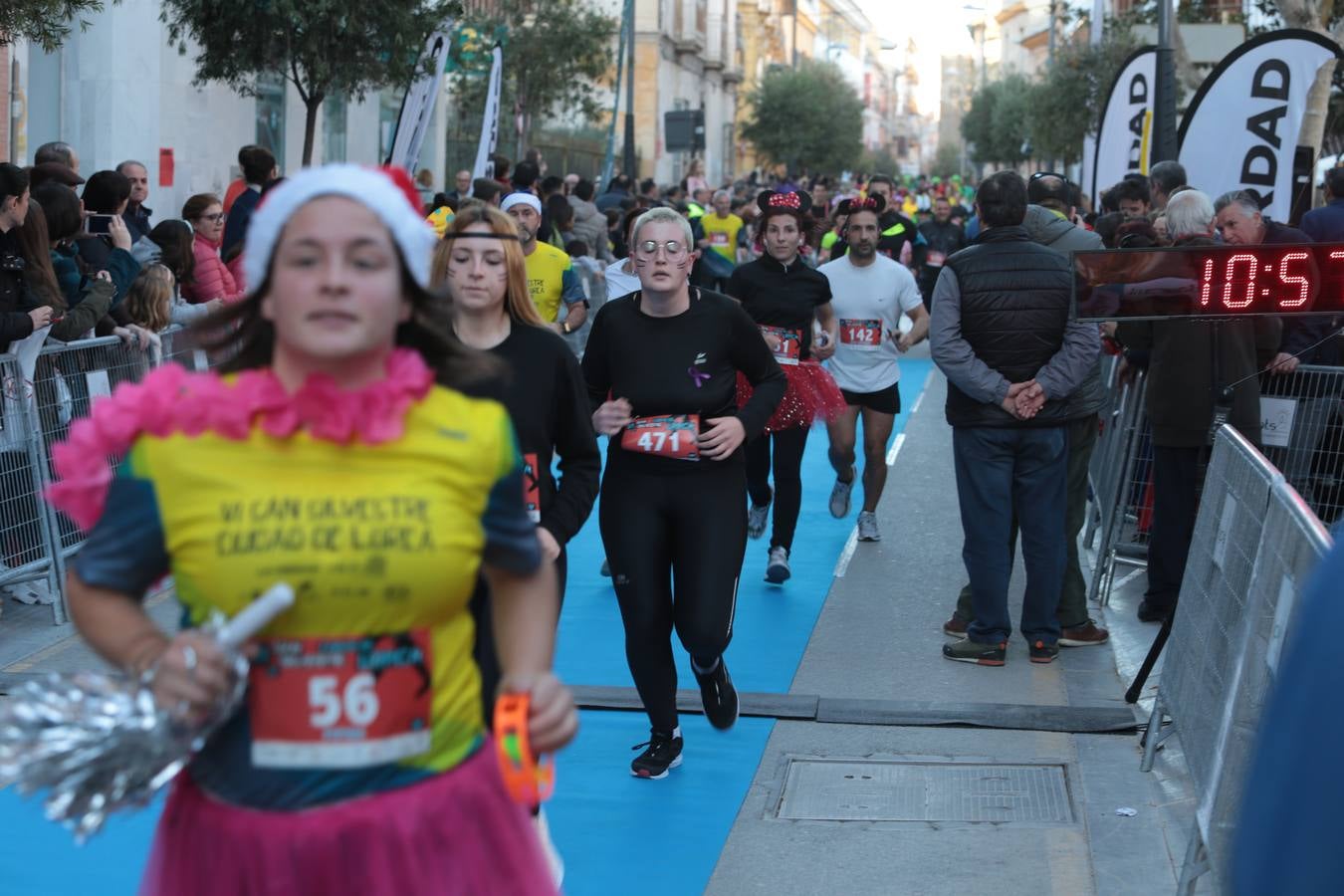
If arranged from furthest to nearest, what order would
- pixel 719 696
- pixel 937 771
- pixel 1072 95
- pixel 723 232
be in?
pixel 1072 95
pixel 723 232
pixel 937 771
pixel 719 696

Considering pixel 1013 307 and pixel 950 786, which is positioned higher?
pixel 1013 307

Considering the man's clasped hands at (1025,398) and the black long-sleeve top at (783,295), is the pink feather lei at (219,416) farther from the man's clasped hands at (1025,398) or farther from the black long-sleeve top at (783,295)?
the black long-sleeve top at (783,295)

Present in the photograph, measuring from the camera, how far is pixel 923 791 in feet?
20.9

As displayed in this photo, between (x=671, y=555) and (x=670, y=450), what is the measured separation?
376mm

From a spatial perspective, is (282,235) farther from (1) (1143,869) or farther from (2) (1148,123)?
(2) (1148,123)

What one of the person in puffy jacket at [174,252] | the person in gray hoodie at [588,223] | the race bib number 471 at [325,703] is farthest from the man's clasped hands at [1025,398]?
the person in gray hoodie at [588,223]

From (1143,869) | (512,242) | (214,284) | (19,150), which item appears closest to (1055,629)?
(1143,869)

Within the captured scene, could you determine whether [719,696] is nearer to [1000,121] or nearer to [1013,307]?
[1013,307]

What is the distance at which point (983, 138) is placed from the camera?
86.5 meters

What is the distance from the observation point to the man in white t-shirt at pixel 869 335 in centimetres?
1068

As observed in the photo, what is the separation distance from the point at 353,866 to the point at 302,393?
2.28 ft

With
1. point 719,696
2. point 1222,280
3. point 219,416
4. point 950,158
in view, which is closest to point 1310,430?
point 1222,280

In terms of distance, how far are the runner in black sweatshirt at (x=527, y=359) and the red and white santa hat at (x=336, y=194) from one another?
2.05 m

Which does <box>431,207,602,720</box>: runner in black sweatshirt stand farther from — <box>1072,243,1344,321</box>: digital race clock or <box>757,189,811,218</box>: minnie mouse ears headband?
<box>757,189,811,218</box>: minnie mouse ears headband
